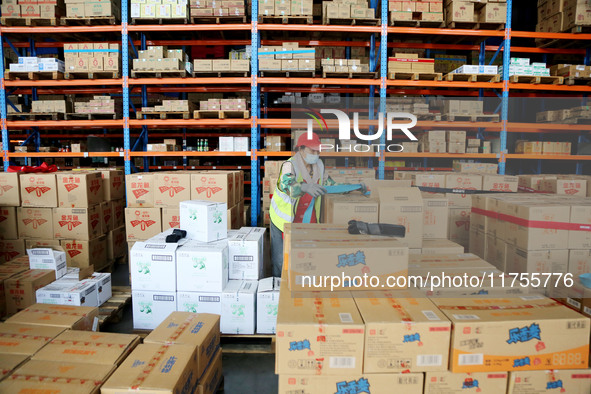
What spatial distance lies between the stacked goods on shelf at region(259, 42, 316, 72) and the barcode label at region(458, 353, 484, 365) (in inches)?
255

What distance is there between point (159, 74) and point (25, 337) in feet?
19.3

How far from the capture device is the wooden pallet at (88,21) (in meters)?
7.13

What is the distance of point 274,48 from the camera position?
7.17 m

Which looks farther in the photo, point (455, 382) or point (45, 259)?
point (45, 259)

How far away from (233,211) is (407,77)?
4543 millimetres

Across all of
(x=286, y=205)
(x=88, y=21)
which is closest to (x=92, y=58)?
(x=88, y=21)

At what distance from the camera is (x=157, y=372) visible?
1.96 m

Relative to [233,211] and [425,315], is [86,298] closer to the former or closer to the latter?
[233,211]

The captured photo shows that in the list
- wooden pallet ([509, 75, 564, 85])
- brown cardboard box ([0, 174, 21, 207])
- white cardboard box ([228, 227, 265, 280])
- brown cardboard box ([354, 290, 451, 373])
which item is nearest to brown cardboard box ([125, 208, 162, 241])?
brown cardboard box ([0, 174, 21, 207])

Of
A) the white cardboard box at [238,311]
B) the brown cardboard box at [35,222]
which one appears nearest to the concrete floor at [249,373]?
the white cardboard box at [238,311]

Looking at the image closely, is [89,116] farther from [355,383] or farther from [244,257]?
[355,383]

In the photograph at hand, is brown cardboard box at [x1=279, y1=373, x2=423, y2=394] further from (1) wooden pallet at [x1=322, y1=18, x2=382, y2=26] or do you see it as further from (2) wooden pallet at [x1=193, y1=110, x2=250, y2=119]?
(1) wooden pallet at [x1=322, y1=18, x2=382, y2=26]

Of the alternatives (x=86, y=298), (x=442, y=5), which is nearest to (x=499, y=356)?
(x=86, y=298)

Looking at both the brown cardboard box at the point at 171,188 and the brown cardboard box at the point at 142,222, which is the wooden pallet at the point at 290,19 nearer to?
the brown cardboard box at the point at 171,188
